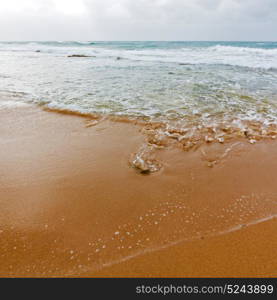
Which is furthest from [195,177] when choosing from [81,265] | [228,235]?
[81,265]

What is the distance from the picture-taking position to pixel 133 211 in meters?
2.03

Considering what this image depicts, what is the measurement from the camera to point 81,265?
155 centimetres

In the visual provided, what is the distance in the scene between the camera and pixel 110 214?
2.00 meters

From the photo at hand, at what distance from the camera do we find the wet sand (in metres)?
1.58

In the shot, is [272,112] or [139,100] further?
[139,100]

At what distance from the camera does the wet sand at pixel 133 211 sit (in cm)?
158

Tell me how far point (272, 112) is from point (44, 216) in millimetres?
5617

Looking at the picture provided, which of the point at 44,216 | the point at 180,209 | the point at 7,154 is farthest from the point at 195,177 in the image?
the point at 7,154

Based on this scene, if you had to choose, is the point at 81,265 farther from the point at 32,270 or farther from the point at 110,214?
the point at 110,214

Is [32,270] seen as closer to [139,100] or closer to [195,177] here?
[195,177]

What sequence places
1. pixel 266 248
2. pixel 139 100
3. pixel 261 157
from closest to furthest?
pixel 266 248 → pixel 261 157 → pixel 139 100
